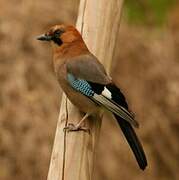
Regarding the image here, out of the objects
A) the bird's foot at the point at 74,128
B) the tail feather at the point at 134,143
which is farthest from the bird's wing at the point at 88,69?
the bird's foot at the point at 74,128

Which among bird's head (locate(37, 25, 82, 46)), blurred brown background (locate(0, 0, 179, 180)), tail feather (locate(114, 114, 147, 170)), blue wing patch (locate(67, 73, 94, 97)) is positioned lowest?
blurred brown background (locate(0, 0, 179, 180))

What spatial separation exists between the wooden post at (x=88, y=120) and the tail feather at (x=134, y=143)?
130mm

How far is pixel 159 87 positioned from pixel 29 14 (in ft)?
5.37

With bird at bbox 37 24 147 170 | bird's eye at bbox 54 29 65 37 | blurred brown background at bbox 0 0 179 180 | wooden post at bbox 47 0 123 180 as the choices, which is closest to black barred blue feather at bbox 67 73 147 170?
bird at bbox 37 24 147 170

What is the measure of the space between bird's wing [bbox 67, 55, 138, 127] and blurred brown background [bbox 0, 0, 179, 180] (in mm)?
3703

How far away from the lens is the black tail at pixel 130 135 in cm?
398

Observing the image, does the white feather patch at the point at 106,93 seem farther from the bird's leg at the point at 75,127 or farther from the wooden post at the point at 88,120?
the bird's leg at the point at 75,127

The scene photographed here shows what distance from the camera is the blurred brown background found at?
8078mm

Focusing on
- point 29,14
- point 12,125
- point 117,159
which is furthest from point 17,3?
point 117,159

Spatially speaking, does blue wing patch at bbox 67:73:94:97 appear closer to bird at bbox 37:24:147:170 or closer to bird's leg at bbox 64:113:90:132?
bird at bbox 37:24:147:170

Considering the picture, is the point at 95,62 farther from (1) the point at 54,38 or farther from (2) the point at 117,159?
(2) the point at 117,159

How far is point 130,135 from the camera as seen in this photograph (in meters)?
4.03

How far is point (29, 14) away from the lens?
28.9 feet

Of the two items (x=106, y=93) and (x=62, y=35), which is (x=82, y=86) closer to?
(x=106, y=93)
